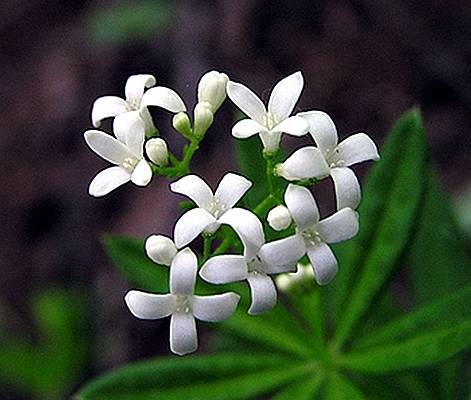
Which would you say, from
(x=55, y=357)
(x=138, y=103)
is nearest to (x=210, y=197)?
(x=138, y=103)

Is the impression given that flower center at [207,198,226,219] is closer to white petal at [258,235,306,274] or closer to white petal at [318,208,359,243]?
white petal at [258,235,306,274]

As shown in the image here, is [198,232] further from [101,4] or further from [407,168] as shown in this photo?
[101,4]

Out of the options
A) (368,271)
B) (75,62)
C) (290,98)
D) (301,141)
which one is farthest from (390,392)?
(75,62)

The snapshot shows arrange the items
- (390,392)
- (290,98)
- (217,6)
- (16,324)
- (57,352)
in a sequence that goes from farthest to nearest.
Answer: (217,6) < (16,324) < (57,352) < (390,392) < (290,98)


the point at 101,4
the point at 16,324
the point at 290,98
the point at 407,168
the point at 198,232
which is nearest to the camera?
the point at 198,232

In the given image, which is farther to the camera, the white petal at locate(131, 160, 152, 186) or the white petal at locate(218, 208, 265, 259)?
the white petal at locate(131, 160, 152, 186)

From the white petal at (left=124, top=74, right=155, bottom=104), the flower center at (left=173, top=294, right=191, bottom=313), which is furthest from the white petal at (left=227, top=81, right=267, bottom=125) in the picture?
the flower center at (left=173, top=294, right=191, bottom=313)

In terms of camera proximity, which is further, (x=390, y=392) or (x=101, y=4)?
(x=101, y=4)

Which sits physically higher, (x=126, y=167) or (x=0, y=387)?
(x=0, y=387)

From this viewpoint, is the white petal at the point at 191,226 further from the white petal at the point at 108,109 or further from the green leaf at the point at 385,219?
the green leaf at the point at 385,219
